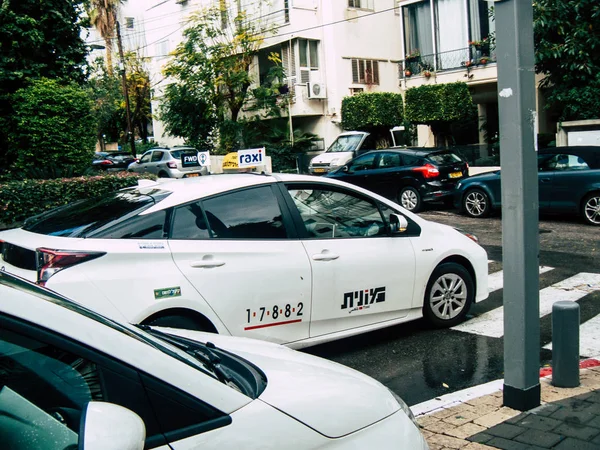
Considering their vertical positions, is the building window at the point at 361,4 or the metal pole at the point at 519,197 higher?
the building window at the point at 361,4

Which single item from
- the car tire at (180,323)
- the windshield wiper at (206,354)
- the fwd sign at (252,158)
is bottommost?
the car tire at (180,323)

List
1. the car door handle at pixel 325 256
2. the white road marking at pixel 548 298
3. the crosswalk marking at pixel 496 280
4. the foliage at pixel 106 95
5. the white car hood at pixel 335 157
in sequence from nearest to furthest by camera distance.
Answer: the car door handle at pixel 325 256 < the white road marking at pixel 548 298 < the crosswalk marking at pixel 496 280 < the white car hood at pixel 335 157 < the foliage at pixel 106 95

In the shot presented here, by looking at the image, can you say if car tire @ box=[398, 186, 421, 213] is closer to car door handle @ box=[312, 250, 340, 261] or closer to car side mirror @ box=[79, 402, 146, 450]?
car door handle @ box=[312, 250, 340, 261]

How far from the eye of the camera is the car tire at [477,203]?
1567 cm

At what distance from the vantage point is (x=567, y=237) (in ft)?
41.7

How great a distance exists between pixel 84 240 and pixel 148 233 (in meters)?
0.49

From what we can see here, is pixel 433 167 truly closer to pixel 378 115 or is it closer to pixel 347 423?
pixel 378 115

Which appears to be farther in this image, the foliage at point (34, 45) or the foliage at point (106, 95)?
the foliage at point (106, 95)

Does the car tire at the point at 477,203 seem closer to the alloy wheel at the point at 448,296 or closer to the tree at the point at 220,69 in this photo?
the alloy wheel at the point at 448,296

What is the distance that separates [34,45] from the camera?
16.0 meters

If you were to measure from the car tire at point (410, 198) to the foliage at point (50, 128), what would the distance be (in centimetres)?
811

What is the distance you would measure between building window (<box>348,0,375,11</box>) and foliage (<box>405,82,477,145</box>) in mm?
6330

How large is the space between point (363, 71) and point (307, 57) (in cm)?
269

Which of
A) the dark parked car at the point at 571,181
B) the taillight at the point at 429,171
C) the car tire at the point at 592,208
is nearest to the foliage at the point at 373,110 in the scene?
the taillight at the point at 429,171
